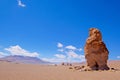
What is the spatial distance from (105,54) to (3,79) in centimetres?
1581

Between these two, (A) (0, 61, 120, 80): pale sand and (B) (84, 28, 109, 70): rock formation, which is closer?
(A) (0, 61, 120, 80): pale sand

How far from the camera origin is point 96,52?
26125 mm

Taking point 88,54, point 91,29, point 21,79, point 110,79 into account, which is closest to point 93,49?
point 88,54

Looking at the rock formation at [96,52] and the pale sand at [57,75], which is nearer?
the pale sand at [57,75]

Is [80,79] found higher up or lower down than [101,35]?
lower down

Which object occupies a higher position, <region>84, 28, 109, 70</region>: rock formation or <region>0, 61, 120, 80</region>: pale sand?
<region>84, 28, 109, 70</region>: rock formation

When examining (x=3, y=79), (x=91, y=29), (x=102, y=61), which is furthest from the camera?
(x=91, y=29)

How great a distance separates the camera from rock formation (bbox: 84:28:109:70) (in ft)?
84.7

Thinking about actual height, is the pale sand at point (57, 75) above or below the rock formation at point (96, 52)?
below

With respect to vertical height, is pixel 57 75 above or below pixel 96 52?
below

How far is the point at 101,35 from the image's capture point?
89.9ft

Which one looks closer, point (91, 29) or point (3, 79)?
point (3, 79)

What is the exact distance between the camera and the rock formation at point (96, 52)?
25828mm

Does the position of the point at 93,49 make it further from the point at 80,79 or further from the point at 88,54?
the point at 80,79
